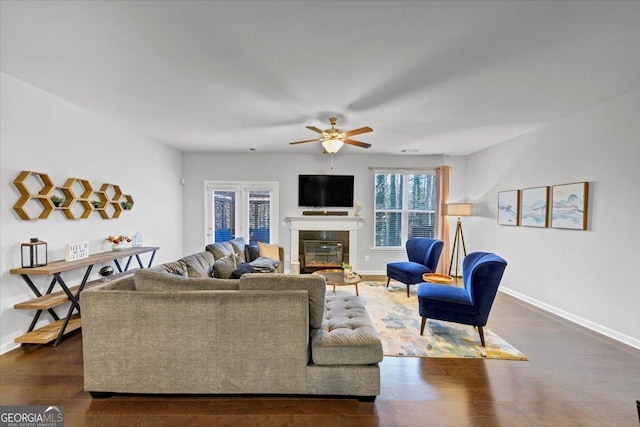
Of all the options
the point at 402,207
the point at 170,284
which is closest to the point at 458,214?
the point at 402,207

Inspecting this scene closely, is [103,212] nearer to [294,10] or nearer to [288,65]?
[288,65]

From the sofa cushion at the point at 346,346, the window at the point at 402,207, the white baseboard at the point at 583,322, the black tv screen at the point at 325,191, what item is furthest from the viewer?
the window at the point at 402,207

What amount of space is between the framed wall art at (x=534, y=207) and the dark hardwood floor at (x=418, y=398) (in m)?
1.79

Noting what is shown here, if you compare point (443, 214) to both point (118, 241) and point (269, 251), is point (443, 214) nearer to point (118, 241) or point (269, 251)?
point (269, 251)

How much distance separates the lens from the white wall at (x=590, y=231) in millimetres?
2879

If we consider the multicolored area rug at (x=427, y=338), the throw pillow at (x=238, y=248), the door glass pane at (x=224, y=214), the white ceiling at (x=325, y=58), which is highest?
the white ceiling at (x=325, y=58)

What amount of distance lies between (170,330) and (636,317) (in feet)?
14.4

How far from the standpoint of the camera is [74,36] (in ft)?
6.32

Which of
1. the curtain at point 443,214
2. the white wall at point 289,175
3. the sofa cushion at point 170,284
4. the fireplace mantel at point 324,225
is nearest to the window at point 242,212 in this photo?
the white wall at point 289,175

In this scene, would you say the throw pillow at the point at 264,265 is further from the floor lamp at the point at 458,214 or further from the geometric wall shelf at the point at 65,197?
the floor lamp at the point at 458,214

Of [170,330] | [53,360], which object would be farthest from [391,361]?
[53,360]

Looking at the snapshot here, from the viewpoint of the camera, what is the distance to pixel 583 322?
3.30 m

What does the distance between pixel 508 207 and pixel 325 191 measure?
3.32 meters

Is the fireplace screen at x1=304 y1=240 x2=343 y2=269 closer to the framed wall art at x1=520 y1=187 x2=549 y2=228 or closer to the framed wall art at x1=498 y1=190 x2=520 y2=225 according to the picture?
the framed wall art at x1=498 y1=190 x2=520 y2=225
